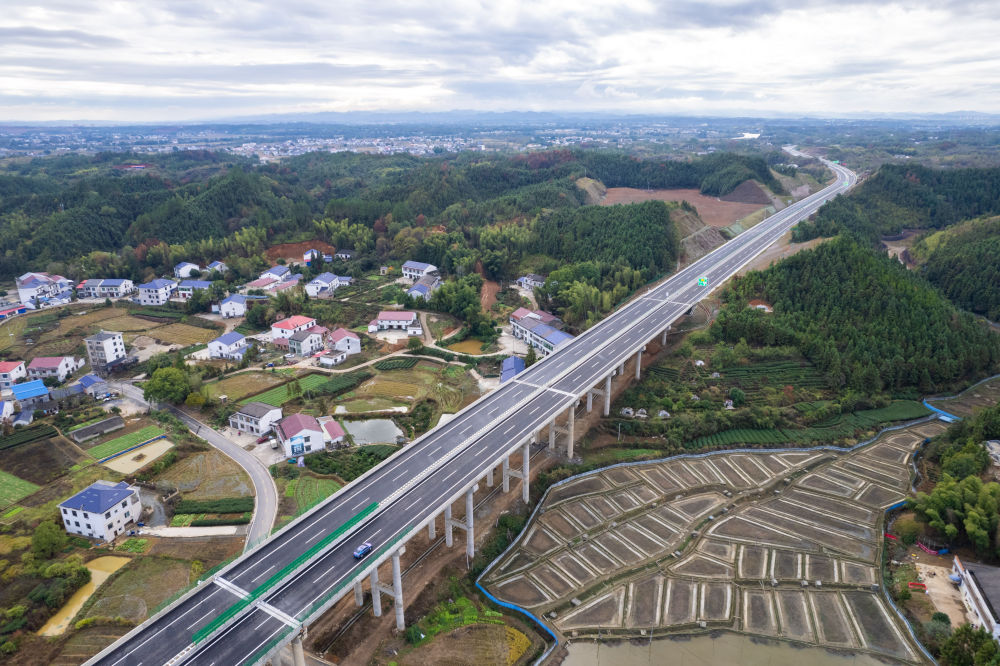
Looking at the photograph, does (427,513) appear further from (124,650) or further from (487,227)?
(487,227)

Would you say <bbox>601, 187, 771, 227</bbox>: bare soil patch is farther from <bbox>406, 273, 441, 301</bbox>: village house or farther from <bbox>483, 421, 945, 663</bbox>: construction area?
<bbox>483, 421, 945, 663</bbox>: construction area

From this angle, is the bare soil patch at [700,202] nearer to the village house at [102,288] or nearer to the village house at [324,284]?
the village house at [324,284]

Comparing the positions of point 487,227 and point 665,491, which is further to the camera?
point 487,227

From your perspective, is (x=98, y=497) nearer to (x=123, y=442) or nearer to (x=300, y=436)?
(x=123, y=442)

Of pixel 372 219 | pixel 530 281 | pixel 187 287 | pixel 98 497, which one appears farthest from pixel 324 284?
pixel 98 497

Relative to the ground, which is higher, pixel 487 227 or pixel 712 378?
pixel 487 227

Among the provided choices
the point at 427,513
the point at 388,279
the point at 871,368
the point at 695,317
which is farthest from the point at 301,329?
the point at 871,368

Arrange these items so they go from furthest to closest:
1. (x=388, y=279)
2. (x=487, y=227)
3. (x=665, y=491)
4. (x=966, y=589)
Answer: (x=487, y=227) < (x=388, y=279) < (x=665, y=491) < (x=966, y=589)
